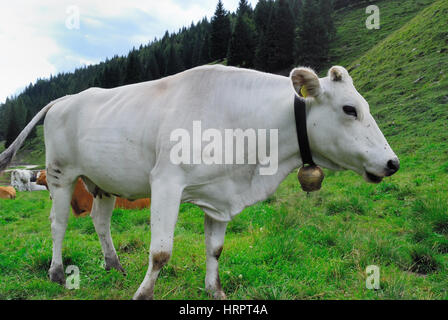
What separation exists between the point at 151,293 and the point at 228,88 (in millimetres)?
1978

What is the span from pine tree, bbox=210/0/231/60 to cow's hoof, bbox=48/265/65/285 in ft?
222

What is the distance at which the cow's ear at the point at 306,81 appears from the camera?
2803mm

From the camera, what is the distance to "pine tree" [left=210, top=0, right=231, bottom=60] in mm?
67875

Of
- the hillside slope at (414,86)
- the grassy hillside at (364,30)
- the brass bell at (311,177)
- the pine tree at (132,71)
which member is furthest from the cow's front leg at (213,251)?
the pine tree at (132,71)

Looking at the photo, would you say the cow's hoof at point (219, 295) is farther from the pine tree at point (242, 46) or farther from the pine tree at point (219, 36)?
the pine tree at point (219, 36)

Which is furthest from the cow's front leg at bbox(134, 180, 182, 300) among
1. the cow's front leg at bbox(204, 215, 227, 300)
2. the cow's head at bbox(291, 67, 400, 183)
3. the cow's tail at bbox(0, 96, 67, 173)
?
the cow's tail at bbox(0, 96, 67, 173)

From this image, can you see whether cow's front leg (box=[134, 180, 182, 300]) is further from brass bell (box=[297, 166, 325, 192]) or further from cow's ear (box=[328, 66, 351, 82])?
cow's ear (box=[328, 66, 351, 82])

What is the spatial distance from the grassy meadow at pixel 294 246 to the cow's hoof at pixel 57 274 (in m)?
0.12

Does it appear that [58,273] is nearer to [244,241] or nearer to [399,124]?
[244,241]

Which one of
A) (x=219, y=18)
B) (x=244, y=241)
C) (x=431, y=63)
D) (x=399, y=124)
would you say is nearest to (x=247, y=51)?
(x=219, y=18)

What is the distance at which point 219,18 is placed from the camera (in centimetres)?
6800
